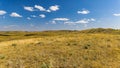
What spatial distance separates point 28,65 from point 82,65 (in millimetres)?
5015

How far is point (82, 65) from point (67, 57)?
2709 mm

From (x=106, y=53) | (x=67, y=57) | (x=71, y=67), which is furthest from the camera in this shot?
(x=106, y=53)

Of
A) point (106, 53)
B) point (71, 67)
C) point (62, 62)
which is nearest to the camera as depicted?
point (71, 67)

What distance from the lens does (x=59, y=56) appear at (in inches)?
Answer: 780

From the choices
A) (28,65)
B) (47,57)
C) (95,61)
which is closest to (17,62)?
(28,65)

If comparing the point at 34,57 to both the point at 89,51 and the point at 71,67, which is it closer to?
the point at 71,67

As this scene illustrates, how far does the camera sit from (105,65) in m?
17.5

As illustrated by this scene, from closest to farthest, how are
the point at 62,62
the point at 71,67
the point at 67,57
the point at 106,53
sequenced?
1. the point at 71,67
2. the point at 62,62
3. the point at 67,57
4. the point at 106,53

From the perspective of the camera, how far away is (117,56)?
804 inches

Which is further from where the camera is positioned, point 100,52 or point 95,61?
point 100,52

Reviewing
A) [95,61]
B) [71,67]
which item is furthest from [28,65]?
[95,61]

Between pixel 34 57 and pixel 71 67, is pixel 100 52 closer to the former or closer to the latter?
pixel 71 67

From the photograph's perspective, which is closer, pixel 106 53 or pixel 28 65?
pixel 28 65

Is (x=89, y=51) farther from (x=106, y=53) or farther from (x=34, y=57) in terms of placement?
(x=34, y=57)
